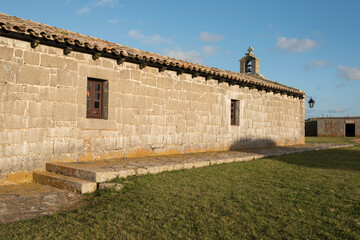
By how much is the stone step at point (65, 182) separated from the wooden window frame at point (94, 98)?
196 cm

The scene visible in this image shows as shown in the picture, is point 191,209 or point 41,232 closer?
point 41,232

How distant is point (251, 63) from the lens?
19.4 metres

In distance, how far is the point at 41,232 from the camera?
3.27m

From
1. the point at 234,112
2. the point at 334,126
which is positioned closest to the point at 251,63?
the point at 234,112

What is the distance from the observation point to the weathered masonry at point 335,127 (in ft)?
108

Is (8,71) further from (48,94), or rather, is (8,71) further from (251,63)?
(251,63)

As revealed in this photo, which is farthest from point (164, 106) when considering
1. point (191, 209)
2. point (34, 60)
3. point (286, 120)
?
point (286, 120)

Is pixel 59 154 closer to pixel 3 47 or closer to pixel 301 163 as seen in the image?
pixel 3 47

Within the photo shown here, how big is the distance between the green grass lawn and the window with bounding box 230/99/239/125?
608cm

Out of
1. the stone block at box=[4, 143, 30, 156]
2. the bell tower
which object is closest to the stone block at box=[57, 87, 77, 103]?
the stone block at box=[4, 143, 30, 156]

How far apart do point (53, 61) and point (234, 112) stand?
24.9 ft

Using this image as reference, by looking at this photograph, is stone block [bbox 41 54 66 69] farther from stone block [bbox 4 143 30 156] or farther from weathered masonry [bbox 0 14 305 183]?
stone block [bbox 4 143 30 156]

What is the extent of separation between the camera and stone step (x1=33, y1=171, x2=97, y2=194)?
16.3 feet

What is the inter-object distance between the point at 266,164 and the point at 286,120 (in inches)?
314
